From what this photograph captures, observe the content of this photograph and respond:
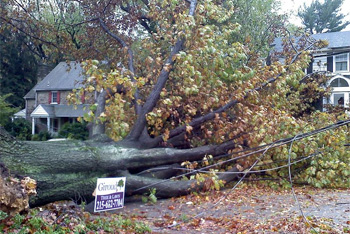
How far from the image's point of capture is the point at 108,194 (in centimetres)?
686

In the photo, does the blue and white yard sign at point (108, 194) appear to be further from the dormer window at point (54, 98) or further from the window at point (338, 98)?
the dormer window at point (54, 98)

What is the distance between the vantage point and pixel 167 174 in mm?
9641

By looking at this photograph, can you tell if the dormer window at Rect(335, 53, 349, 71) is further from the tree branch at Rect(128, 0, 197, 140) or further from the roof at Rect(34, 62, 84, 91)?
the roof at Rect(34, 62, 84, 91)

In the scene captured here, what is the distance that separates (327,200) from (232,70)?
13.5 ft

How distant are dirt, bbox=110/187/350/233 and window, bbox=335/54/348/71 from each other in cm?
1456

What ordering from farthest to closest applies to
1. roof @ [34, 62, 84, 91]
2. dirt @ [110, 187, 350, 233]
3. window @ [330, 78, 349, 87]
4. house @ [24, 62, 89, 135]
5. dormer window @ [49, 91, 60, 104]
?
dormer window @ [49, 91, 60, 104] → roof @ [34, 62, 84, 91] → house @ [24, 62, 89, 135] → window @ [330, 78, 349, 87] → dirt @ [110, 187, 350, 233]

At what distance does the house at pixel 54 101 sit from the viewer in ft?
115

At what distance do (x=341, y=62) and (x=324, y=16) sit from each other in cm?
2722

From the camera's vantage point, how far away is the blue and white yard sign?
21.8 ft

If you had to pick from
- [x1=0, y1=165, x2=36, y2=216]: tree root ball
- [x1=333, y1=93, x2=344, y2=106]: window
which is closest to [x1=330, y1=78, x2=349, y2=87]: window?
[x1=333, y1=93, x2=344, y2=106]: window

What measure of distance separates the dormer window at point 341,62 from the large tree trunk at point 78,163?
16.0 meters

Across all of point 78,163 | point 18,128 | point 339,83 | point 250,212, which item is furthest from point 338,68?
point 18,128

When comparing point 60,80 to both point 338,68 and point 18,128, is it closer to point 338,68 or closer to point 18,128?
point 18,128

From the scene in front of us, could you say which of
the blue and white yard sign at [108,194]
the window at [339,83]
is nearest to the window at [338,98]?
the window at [339,83]
